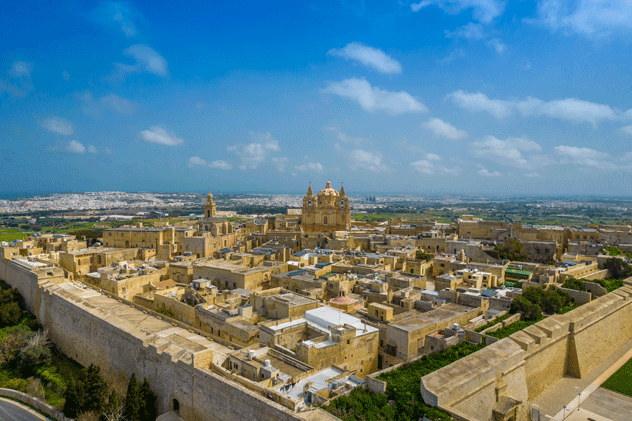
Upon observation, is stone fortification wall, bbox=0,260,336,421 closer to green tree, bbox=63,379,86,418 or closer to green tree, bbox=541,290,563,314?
green tree, bbox=63,379,86,418

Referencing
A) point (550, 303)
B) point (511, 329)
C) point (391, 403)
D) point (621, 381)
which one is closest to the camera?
point (391, 403)

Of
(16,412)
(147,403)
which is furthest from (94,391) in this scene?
(16,412)

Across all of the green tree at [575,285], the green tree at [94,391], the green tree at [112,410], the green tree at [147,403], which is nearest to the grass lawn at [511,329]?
the green tree at [575,285]

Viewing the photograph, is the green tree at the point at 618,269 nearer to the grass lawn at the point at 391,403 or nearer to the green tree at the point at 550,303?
the green tree at the point at 550,303

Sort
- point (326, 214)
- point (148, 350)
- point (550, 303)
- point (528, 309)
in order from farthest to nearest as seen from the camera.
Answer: point (326, 214)
point (550, 303)
point (528, 309)
point (148, 350)

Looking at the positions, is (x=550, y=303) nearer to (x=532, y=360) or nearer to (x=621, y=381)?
(x=621, y=381)

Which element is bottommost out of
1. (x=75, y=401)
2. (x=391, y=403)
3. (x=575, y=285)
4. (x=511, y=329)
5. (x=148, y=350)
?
(x=75, y=401)
